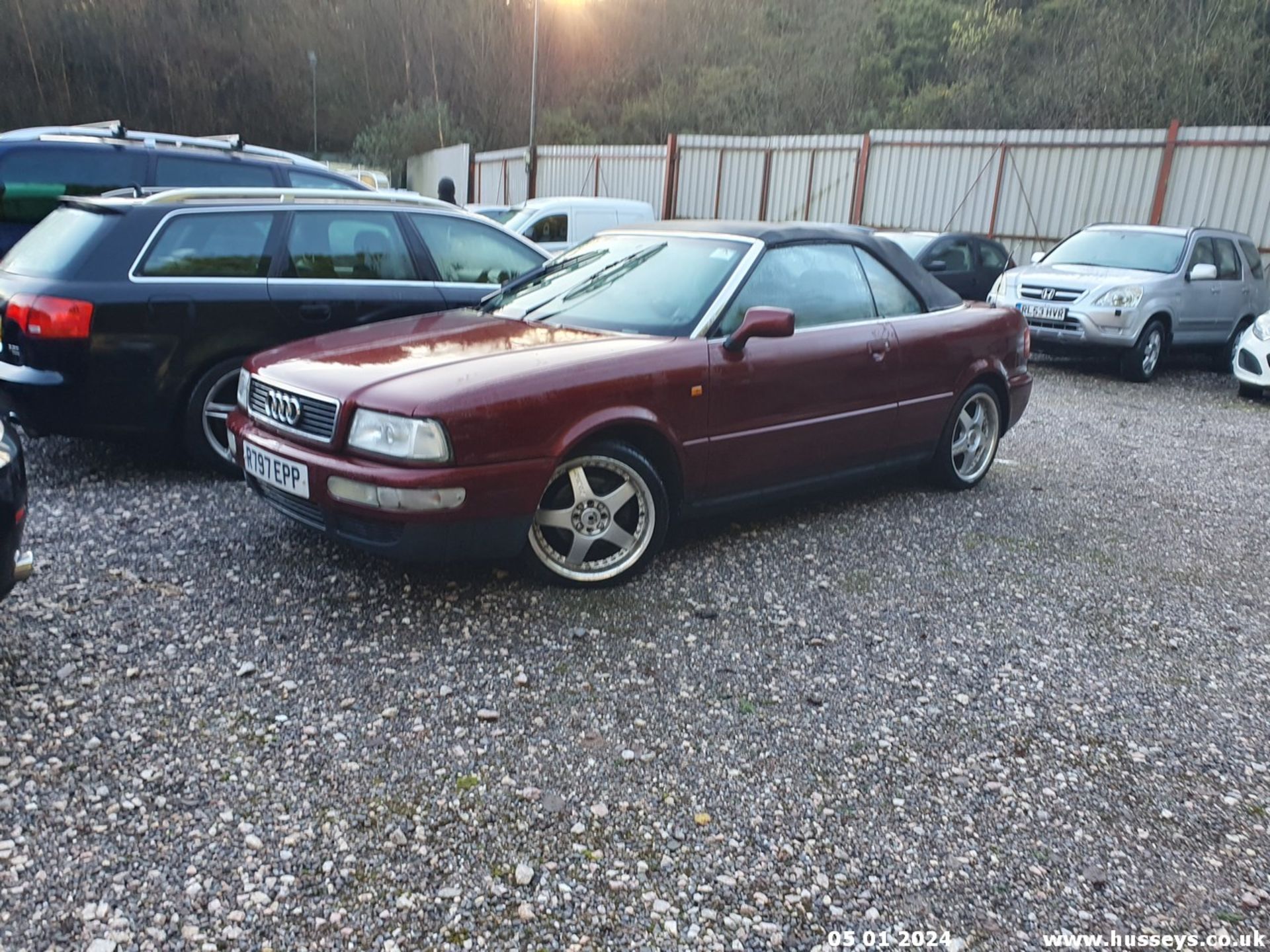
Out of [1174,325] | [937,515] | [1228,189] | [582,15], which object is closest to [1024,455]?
[937,515]

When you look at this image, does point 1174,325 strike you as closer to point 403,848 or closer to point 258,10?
point 403,848

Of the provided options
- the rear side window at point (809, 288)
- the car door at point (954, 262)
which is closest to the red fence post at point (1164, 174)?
the car door at point (954, 262)

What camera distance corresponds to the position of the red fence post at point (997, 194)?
15.9 m

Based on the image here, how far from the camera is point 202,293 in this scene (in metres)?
5.23

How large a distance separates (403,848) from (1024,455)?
5699 millimetres

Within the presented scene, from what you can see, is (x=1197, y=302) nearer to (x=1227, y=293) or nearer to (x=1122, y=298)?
(x=1227, y=293)

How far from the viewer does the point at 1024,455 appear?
705cm

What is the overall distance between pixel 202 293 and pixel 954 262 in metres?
10.3

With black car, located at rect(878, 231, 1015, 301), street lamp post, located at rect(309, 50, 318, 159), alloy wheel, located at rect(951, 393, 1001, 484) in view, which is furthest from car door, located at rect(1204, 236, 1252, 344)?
street lamp post, located at rect(309, 50, 318, 159)

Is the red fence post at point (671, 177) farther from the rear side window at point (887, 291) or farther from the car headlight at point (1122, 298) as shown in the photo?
the rear side window at point (887, 291)

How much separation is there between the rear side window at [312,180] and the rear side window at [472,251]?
1919mm

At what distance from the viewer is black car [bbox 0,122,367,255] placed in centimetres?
710

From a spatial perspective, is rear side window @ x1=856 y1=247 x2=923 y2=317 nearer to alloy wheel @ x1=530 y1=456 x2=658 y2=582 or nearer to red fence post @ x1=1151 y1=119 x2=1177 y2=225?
alloy wheel @ x1=530 y1=456 x2=658 y2=582

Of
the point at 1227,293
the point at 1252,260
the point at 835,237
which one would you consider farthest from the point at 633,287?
the point at 1252,260
